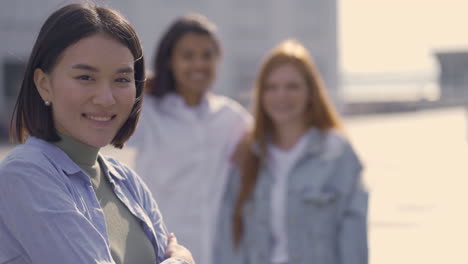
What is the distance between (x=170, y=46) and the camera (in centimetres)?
379

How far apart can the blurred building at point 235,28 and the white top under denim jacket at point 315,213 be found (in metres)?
29.9

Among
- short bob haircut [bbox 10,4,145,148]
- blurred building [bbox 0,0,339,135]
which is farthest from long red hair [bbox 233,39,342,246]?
blurred building [bbox 0,0,339,135]

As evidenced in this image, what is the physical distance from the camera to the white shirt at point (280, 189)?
11.2 ft

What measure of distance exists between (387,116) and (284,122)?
101 ft

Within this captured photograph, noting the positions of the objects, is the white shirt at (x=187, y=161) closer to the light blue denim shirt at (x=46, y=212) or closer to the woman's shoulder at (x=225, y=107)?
the woman's shoulder at (x=225, y=107)

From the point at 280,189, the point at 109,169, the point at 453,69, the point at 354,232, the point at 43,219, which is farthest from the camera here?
the point at 453,69

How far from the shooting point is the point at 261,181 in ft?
11.6

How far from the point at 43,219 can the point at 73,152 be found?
218 millimetres

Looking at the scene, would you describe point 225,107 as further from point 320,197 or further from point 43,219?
point 43,219

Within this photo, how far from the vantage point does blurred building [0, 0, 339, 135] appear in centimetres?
3269

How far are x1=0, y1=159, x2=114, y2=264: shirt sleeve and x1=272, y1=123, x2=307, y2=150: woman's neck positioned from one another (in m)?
2.19

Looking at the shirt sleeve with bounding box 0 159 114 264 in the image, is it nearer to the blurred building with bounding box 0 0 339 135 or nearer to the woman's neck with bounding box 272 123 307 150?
the woman's neck with bounding box 272 123 307 150

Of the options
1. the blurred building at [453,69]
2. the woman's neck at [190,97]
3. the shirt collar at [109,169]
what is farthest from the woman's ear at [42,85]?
the blurred building at [453,69]

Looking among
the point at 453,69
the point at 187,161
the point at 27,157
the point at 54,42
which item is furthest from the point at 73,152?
the point at 453,69
